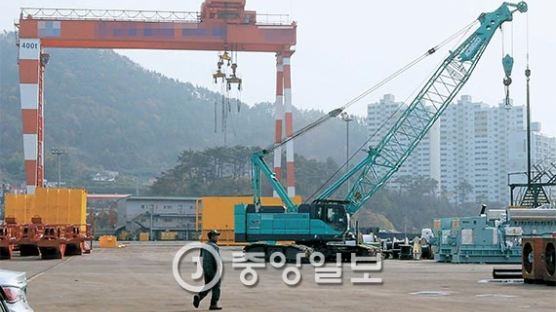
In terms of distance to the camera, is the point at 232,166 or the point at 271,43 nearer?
the point at 271,43

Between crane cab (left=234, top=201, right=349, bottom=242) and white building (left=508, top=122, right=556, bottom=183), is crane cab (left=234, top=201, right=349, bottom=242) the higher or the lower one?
the lower one

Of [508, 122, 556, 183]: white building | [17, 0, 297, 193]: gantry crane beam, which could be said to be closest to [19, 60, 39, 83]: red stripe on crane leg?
[17, 0, 297, 193]: gantry crane beam

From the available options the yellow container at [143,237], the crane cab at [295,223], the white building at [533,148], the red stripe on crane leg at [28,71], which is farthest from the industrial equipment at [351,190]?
the white building at [533,148]

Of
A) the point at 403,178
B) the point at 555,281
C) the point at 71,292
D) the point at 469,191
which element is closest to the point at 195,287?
the point at 71,292

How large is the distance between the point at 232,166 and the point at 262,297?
126789 millimetres

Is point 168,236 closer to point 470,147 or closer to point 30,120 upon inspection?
point 30,120

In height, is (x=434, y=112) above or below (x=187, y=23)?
below

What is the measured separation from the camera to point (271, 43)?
2373 inches

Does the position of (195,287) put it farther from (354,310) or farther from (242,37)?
(242,37)

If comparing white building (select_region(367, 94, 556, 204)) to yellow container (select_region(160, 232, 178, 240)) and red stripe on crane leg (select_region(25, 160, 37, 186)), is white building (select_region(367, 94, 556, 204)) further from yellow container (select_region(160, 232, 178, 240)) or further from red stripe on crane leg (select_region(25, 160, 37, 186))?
red stripe on crane leg (select_region(25, 160, 37, 186))

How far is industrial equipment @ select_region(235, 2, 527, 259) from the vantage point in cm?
3981

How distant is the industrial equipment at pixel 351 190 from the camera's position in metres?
39.8

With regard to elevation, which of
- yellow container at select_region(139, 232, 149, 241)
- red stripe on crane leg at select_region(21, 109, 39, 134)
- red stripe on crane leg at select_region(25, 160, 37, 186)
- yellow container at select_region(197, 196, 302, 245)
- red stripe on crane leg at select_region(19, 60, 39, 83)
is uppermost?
red stripe on crane leg at select_region(19, 60, 39, 83)

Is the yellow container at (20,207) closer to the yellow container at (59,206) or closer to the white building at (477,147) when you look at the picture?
the yellow container at (59,206)
